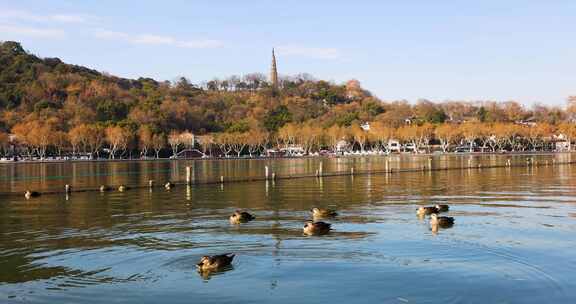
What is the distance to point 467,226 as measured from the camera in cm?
2223

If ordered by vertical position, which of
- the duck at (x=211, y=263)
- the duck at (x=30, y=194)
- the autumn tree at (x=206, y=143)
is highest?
the autumn tree at (x=206, y=143)

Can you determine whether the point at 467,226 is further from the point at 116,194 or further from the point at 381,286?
the point at 116,194

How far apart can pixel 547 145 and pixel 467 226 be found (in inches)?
6049

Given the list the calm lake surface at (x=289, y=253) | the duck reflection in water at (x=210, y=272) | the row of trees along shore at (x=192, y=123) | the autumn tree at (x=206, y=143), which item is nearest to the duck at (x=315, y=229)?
the calm lake surface at (x=289, y=253)

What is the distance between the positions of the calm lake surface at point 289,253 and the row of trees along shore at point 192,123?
10103 cm

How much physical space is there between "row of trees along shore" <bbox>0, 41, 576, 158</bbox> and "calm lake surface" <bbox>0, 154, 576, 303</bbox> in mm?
101026

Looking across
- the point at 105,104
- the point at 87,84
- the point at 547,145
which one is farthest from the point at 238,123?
the point at 547,145

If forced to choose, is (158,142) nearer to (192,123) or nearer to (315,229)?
(192,123)

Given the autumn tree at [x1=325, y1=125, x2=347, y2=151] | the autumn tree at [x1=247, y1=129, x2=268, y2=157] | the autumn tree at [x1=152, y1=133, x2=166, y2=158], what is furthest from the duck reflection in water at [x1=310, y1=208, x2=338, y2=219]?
the autumn tree at [x1=325, y1=125, x2=347, y2=151]

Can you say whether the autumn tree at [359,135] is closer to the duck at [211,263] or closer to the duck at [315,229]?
the duck at [315,229]

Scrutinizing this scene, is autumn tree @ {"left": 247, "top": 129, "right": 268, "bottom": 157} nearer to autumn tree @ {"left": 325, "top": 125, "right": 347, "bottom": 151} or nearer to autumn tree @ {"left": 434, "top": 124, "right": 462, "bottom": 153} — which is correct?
autumn tree @ {"left": 325, "top": 125, "right": 347, "bottom": 151}

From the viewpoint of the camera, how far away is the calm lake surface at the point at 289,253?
13.5 metres

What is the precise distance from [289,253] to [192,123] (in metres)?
157

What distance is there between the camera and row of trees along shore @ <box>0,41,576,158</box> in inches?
5172
